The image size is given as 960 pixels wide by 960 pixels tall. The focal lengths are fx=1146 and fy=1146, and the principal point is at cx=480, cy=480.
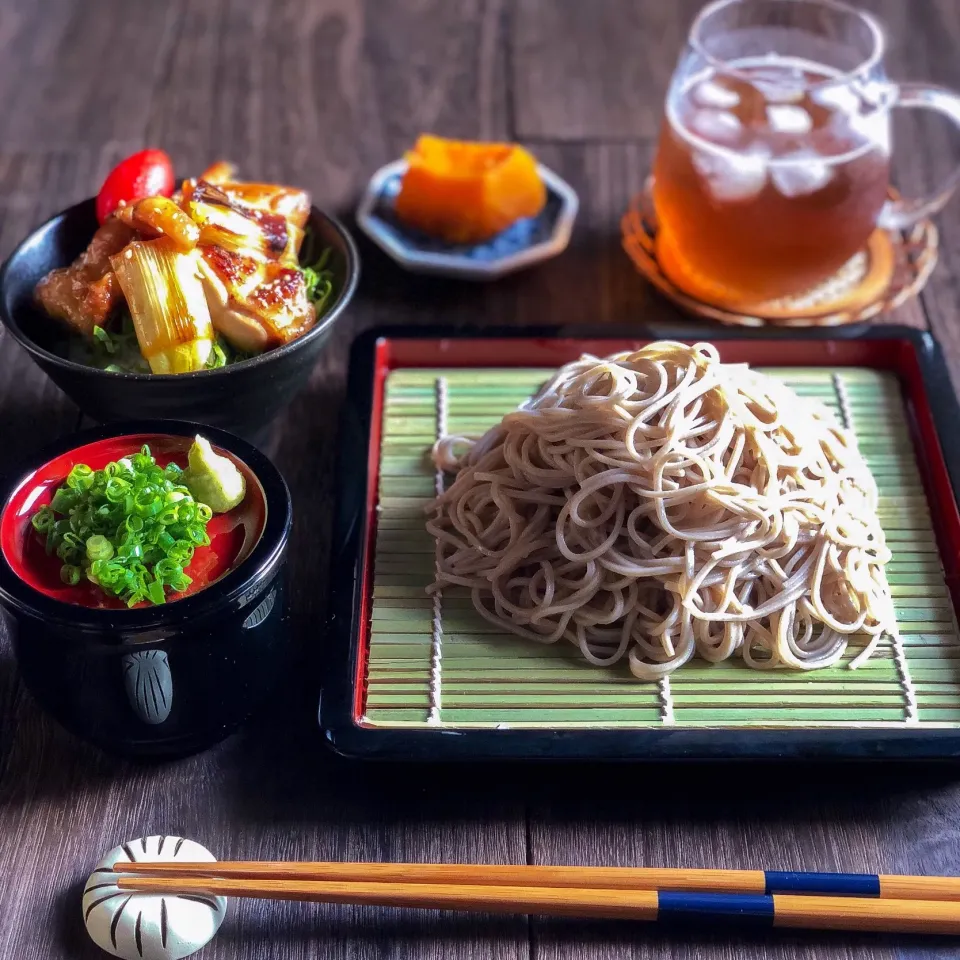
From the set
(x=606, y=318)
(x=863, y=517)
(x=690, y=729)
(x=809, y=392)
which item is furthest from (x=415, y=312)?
(x=690, y=729)

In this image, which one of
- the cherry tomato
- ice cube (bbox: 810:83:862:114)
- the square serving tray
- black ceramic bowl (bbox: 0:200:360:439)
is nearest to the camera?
the square serving tray

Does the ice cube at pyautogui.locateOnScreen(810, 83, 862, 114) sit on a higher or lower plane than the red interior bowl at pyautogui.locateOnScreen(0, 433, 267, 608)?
higher

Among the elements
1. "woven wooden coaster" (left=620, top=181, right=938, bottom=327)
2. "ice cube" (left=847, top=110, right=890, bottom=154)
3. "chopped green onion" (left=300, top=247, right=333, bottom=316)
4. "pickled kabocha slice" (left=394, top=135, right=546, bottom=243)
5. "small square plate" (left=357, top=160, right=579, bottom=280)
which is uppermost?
"ice cube" (left=847, top=110, right=890, bottom=154)

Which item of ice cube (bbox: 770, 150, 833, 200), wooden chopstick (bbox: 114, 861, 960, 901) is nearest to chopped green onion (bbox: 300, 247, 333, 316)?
ice cube (bbox: 770, 150, 833, 200)

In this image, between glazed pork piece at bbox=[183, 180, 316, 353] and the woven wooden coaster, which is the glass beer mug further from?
glazed pork piece at bbox=[183, 180, 316, 353]

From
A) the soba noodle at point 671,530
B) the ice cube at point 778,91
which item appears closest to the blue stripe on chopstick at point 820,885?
the soba noodle at point 671,530

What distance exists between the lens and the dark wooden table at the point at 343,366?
1.45 metres

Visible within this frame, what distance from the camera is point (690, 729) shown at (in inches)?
57.9

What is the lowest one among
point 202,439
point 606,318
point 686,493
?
point 606,318

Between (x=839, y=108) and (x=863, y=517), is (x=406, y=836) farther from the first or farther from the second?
(x=839, y=108)

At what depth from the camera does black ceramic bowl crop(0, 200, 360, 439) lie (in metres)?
1.71

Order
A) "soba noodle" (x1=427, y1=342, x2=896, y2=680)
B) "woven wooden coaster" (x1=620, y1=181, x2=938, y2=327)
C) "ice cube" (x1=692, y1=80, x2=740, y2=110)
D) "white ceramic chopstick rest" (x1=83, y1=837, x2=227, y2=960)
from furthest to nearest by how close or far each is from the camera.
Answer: "woven wooden coaster" (x1=620, y1=181, x2=938, y2=327)
"ice cube" (x1=692, y1=80, x2=740, y2=110)
"soba noodle" (x1=427, y1=342, x2=896, y2=680)
"white ceramic chopstick rest" (x1=83, y1=837, x2=227, y2=960)

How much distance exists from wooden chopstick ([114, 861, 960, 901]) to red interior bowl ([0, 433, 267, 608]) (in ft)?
1.10

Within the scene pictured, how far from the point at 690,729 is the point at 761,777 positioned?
16cm
